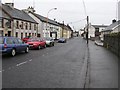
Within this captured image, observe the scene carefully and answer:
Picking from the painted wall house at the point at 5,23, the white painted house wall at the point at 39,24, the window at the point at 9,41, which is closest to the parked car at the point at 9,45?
the window at the point at 9,41

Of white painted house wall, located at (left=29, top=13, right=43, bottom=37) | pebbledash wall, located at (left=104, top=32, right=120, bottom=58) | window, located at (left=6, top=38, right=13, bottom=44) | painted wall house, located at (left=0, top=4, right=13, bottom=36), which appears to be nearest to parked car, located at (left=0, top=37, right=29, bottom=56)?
window, located at (left=6, top=38, right=13, bottom=44)

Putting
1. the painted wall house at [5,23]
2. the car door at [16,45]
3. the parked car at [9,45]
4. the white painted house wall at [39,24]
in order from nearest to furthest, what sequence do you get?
the parked car at [9,45]
the car door at [16,45]
the painted wall house at [5,23]
the white painted house wall at [39,24]

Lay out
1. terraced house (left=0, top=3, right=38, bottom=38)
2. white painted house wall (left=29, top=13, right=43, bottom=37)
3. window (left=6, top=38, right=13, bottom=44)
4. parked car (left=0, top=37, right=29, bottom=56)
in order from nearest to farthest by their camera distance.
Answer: parked car (left=0, top=37, right=29, bottom=56) < window (left=6, top=38, right=13, bottom=44) < terraced house (left=0, top=3, right=38, bottom=38) < white painted house wall (left=29, top=13, right=43, bottom=37)

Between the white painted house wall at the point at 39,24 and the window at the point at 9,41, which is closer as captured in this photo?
the window at the point at 9,41

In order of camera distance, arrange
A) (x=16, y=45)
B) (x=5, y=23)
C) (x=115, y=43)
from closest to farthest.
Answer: (x=16, y=45), (x=115, y=43), (x=5, y=23)

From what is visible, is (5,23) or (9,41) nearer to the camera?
(9,41)

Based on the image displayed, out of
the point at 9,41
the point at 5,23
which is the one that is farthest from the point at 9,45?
the point at 5,23

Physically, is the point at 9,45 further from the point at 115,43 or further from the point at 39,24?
the point at 39,24

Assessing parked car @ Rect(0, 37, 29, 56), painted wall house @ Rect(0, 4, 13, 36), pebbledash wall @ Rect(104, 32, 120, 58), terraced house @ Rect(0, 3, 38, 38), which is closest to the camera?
parked car @ Rect(0, 37, 29, 56)

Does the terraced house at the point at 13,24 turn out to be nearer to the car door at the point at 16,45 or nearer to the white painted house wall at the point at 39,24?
the white painted house wall at the point at 39,24

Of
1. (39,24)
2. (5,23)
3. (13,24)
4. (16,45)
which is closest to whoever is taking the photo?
(16,45)

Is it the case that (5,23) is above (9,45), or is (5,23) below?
above

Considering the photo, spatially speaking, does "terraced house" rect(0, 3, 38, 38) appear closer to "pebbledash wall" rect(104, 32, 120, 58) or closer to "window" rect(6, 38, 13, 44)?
"pebbledash wall" rect(104, 32, 120, 58)

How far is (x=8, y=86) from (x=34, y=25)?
178 ft
